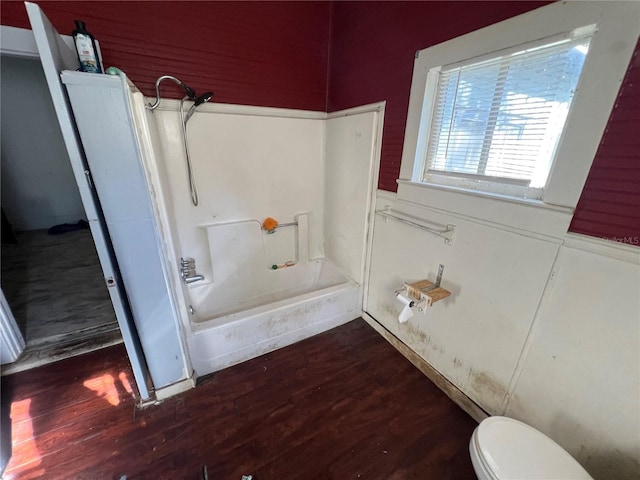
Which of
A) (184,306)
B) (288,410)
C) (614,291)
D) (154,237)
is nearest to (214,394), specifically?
(288,410)

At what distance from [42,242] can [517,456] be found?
5.15 metres

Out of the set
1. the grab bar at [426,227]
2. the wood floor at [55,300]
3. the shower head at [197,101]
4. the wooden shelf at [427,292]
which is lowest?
the wood floor at [55,300]

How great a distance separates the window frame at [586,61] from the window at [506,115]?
42 mm

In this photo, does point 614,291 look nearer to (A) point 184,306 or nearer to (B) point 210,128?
(A) point 184,306

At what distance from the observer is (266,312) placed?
1743 millimetres

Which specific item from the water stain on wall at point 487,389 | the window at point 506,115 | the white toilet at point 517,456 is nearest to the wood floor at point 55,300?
the white toilet at point 517,456

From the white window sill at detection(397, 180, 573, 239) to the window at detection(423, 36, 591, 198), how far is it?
0.26ft

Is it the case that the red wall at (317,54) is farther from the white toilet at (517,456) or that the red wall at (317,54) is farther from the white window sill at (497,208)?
the white toilet at (517,456)

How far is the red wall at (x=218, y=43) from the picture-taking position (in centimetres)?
146

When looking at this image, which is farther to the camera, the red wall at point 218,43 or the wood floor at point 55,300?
the wood floor at point 55,300

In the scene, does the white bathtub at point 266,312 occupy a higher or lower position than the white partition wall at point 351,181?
lower

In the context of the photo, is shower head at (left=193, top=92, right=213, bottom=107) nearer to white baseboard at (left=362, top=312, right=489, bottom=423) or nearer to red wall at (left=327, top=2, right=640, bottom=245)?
red wall at (left=327, top=2, right=640, bottom=245)

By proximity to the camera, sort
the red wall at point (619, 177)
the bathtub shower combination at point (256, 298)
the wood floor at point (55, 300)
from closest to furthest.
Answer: the red wall at point (619, 177) < the bathtub shower combination at point (256, 298) < the wood floor at point (55, 300)

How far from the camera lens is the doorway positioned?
187 cm
